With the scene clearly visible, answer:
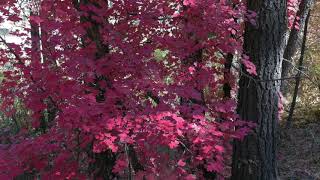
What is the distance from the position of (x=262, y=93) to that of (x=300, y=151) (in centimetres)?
530

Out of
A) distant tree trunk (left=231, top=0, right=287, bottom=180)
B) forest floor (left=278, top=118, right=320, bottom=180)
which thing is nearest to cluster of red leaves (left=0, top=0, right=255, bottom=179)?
distant tree trunk (left=231, top=0, right=287, bottom=180)

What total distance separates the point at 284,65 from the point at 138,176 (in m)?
6.62

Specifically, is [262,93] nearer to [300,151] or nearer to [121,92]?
[121,92]

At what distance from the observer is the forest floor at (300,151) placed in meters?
8.88

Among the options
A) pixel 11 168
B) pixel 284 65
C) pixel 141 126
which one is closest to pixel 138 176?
pixel 141 126

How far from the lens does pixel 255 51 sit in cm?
580

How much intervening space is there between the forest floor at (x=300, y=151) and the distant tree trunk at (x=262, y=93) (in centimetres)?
295

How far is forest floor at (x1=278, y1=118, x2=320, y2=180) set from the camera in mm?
8880

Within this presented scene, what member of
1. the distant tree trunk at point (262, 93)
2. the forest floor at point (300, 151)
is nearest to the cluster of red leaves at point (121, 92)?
the distant tree trunk at point (262, 93)

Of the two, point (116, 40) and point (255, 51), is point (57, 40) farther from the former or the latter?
point (255, 51)

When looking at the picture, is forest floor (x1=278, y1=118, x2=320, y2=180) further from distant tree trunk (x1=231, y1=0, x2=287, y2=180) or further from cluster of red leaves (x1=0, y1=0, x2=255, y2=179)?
cluster of red leaves (x1=0, y1=0, x2=255, y2=179)

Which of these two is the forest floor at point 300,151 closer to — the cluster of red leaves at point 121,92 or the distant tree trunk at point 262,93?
the distant tree trunk at point 262,93

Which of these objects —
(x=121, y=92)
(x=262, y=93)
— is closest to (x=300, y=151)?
(x=262, y=93)

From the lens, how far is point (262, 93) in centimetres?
585
